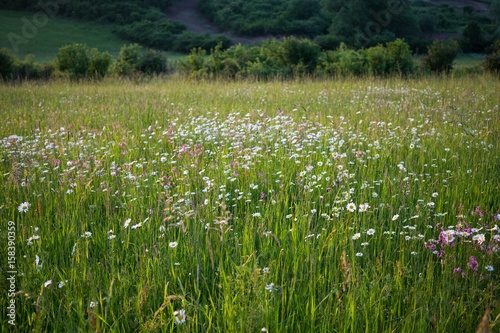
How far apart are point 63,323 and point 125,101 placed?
8.59 meters

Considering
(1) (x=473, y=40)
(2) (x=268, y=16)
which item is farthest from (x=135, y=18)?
(1) (x=473, y=40)

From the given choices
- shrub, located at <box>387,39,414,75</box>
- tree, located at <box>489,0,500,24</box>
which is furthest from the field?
tree, located at <box>489,0,500,24</box>

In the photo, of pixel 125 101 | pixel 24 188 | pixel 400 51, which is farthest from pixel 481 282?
pixel 400 51

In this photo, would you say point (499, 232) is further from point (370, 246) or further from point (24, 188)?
point (24, 188)

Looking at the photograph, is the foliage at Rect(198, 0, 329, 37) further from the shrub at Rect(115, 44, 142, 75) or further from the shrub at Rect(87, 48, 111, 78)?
the shrub at Rect(87, 48, 111, 78)

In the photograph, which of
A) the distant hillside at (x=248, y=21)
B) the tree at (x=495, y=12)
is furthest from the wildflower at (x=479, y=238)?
the tree at (x=495, y=12)

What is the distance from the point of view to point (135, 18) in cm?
5028

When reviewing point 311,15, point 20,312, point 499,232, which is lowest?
point 20,312

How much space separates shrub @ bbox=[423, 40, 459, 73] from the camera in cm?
1864

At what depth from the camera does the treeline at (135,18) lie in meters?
41.8

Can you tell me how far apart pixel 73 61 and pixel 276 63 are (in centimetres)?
984

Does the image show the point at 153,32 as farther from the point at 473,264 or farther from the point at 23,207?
the point at 473,264

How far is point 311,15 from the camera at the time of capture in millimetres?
50500

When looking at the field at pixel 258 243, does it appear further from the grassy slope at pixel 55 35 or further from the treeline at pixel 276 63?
the grassy slope at pixel 55 35
